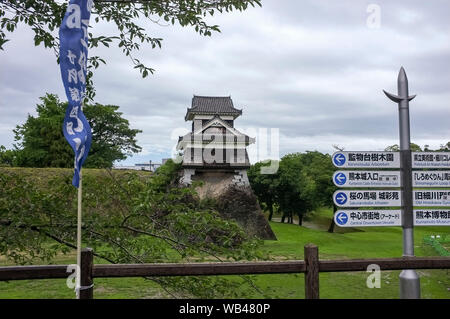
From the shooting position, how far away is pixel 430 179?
174 inches

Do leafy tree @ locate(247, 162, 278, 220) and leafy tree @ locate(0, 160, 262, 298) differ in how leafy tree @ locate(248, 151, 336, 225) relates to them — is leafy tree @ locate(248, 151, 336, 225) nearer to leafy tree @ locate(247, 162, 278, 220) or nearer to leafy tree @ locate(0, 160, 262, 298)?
leafy tree @ locate(247, 162, 278, 220)

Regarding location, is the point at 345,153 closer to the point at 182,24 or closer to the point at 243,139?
the point at 182,24

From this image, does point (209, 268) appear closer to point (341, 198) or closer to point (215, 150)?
point (341, 198)

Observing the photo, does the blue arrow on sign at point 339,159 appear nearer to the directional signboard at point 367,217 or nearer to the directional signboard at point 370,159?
the directional signboard at point 370,159

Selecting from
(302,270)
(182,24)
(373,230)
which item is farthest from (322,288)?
(373,230)

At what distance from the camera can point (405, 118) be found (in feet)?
14.3

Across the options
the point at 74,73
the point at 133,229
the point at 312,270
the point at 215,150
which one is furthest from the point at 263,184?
the point at 74,73

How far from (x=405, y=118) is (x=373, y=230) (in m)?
31.4

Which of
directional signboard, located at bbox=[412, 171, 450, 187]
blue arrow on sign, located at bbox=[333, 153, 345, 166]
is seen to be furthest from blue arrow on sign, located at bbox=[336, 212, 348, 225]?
directional signboard, located at bbox=[412, 171, 450, 187]

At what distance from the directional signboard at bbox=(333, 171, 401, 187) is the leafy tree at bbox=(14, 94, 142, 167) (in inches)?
914

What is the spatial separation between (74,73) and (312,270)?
111 inches

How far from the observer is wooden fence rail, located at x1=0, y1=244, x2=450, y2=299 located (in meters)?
3.09

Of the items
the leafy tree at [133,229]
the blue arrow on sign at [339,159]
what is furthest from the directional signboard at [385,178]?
the leafy tree at [133,229]
